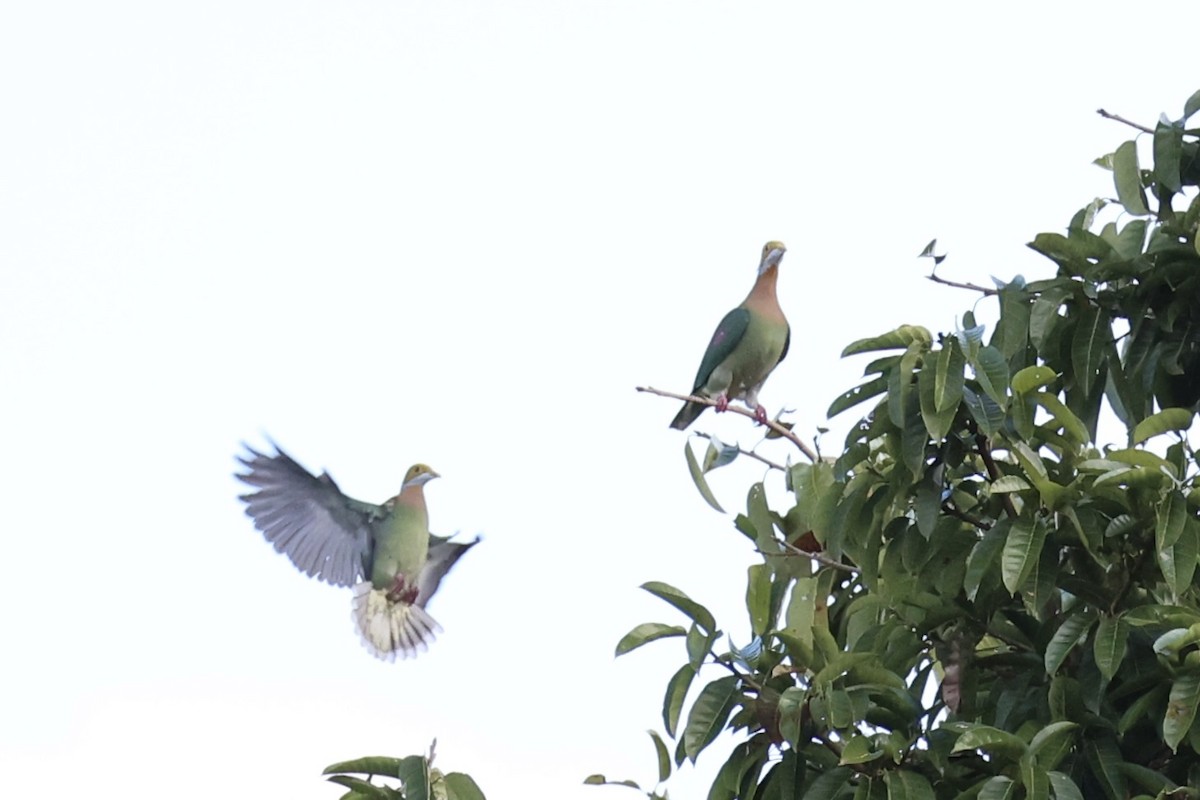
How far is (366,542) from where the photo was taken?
641 centimetres

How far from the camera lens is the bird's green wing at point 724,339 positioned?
625cm

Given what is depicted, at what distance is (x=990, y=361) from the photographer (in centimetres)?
280

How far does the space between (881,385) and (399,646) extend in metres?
3.88

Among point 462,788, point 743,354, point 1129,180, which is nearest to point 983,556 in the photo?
point 462,788

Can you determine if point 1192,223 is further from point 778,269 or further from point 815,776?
point 778,269

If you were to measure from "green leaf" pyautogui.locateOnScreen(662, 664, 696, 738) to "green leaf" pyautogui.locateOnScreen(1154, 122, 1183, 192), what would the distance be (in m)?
1.50

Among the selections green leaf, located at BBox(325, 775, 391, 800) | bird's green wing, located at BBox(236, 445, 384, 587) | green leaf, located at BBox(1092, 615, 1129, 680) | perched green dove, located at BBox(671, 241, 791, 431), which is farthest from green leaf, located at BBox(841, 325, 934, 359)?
bird's green wing, located at BBox(236, 445, 384, 587)

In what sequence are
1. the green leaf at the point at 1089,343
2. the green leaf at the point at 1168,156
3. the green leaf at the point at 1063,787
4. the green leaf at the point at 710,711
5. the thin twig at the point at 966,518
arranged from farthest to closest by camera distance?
the green leaf at the point at 1168,156 → the green leaf at the point at 1089,343 → the thin twig at the point at 966,518 → the green leaf at the point at 710,711 → the green leaf at the point at 1063,787

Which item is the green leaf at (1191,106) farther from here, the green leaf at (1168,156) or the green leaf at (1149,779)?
the green leaf at (1149,779)

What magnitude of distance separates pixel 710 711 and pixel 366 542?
146 inches

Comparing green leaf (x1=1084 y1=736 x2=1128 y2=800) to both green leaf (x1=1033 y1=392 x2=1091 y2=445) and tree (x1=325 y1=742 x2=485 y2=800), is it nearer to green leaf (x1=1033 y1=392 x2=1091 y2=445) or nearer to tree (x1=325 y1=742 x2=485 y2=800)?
green leaf (x1=1033 y1=392 x2=1091 y2=445)

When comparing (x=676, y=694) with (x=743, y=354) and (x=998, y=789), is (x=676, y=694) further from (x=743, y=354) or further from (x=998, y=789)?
(x=743, y=354)

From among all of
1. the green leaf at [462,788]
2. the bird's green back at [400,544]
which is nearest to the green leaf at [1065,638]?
the green leaf at [462,788]

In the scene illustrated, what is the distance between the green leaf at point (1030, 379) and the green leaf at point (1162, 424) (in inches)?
8.7
